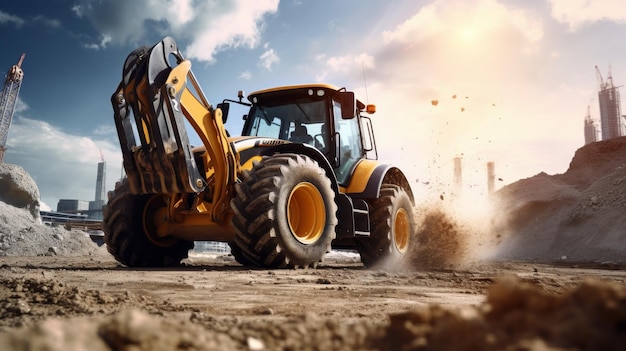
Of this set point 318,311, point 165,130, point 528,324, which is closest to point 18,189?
point 165,130

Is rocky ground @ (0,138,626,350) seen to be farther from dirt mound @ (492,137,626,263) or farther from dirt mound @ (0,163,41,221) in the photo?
dirt mound @ (0,163,41,221)

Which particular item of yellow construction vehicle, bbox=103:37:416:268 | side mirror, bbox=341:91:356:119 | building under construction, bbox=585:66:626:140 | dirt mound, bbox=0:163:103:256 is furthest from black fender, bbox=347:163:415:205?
building under construction, bbox=585:66:626:140

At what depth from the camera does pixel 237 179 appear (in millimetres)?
5727

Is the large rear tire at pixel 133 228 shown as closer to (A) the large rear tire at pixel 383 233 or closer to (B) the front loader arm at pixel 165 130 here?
(B) the front loader arm at pixel 165 130

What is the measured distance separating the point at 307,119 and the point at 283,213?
239 cm

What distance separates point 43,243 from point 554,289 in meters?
13.0

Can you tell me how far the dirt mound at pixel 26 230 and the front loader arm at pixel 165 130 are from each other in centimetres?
848

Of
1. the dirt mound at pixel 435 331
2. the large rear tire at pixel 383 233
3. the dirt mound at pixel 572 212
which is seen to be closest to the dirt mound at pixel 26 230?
the large rear tire at pixel 383 233

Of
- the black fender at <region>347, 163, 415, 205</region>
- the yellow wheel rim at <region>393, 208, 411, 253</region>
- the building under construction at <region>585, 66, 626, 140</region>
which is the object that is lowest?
the yellow wheel rim at <region>393, 208, 411, 253</region>

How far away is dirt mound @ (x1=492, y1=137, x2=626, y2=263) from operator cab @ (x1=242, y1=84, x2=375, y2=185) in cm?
887

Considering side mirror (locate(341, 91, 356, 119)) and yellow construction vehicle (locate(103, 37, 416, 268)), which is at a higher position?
side mirror (locate(341, 91, 356, 119))

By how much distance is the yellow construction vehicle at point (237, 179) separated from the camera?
5.37 m

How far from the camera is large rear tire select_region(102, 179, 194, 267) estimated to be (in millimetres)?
6473

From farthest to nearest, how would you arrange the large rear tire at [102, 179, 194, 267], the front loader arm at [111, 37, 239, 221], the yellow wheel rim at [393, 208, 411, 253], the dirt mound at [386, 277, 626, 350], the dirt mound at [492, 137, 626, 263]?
the dirt mound at [492, 137, 626, 263] → the yellow wheel rim at [393, 208, 411, 253] → the large rear tire at [102, 179, 194, 267] → the front loader arm at [111, 37, 239, 221] → the dirt mound at [386, 277, 626, 350]
